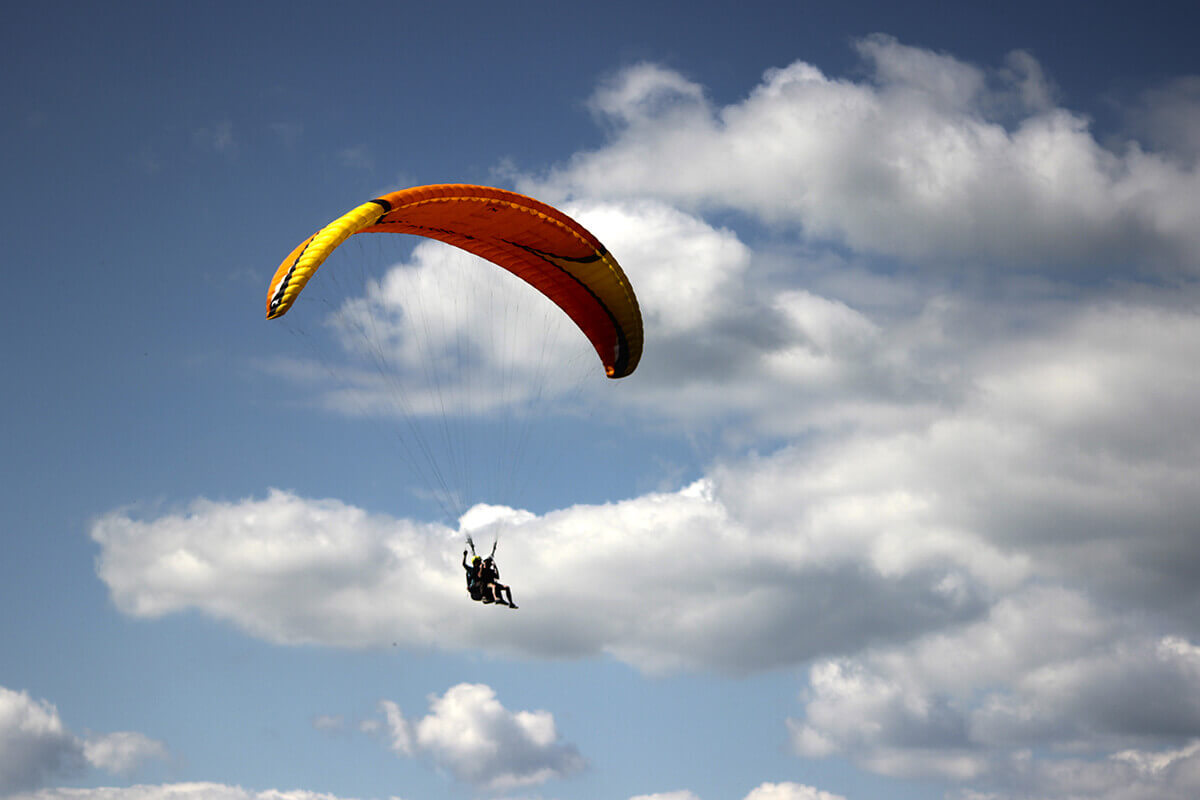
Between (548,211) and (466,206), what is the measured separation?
280 centimetres

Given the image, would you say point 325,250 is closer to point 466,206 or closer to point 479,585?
point 466,206

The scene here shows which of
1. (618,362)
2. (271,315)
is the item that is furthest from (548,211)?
(271,315)

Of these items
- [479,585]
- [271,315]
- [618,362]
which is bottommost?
[479,585]

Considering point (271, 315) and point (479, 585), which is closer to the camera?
point (271, 315)

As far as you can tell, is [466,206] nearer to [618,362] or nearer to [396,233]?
[396,233]

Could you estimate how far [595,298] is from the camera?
44844mm

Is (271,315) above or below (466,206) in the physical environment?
below

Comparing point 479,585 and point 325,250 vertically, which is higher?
point 325,250

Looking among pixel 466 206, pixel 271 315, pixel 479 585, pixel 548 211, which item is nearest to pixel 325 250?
pixel 271 315

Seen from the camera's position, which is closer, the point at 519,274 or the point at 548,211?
the point at 548,211

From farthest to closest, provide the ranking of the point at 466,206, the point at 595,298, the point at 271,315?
the point at 595,298 → the point at 466,206 → the point at 271,315

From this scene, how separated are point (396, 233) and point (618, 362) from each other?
29.2ft

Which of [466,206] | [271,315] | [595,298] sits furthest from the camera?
[595,298]

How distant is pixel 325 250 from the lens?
35594mm
